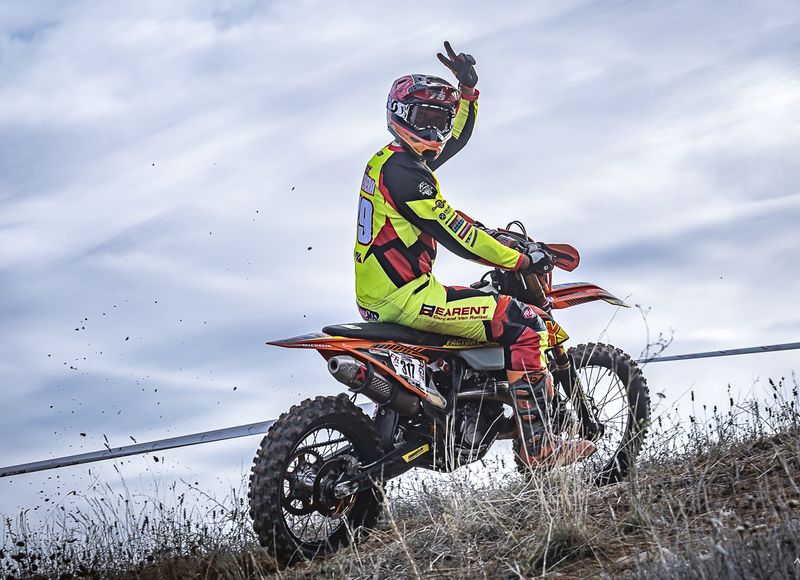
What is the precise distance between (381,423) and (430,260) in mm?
1239

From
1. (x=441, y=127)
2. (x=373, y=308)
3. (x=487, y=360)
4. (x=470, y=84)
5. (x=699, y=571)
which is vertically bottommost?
(x=699, y=571)

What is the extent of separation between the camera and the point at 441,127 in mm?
7387

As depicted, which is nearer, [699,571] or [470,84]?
[699,571]

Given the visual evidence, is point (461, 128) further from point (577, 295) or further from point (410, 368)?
point (410, 368)

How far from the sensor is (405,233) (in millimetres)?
7020

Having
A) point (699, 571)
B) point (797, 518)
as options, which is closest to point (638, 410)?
point (797, 518)

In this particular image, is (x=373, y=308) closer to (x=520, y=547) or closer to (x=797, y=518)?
(x=520, y=547)

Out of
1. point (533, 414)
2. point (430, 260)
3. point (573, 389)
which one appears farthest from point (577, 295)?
point (430, 260)

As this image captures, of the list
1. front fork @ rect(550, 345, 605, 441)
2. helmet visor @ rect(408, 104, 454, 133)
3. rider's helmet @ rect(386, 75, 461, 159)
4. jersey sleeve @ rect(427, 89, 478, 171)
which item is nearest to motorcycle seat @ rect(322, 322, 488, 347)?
front fork @ rect(550, 345, 605, 441)

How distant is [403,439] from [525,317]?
1.28 meters

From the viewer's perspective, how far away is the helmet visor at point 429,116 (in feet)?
24.0

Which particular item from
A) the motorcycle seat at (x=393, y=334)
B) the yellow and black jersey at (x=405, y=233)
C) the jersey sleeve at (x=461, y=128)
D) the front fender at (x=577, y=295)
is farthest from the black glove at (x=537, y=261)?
the jersey sleeve at (x=461, y=128)

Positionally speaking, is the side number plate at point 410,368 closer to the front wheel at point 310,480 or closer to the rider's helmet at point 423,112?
the front wheel at point 310,480

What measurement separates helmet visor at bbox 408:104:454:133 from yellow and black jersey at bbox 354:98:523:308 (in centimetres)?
30
